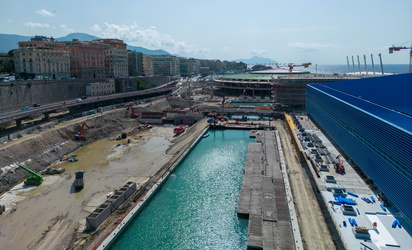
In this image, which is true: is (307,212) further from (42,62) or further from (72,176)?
(42,62)

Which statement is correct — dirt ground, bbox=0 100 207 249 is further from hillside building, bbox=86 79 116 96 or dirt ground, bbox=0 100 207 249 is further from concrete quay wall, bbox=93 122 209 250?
hillside building, bbox=86 79 116 96

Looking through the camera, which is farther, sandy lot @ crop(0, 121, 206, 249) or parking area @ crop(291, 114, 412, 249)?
sandy lot @ crop(0, 121, 206, 249)

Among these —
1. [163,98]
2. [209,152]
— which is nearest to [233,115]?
[163,98]

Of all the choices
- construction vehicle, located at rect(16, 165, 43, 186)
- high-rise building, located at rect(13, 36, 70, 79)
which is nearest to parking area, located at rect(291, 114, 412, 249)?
construction vehicle, located at rect(16, 165, 43, 186)

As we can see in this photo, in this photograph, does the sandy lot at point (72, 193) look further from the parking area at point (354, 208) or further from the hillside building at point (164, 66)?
the hillside building at point (164, 66)

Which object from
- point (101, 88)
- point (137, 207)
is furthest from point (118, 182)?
point (101, 88)

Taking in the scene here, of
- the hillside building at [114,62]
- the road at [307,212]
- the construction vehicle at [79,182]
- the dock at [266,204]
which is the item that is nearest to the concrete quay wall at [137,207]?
the construction vehicle at [79,182]
